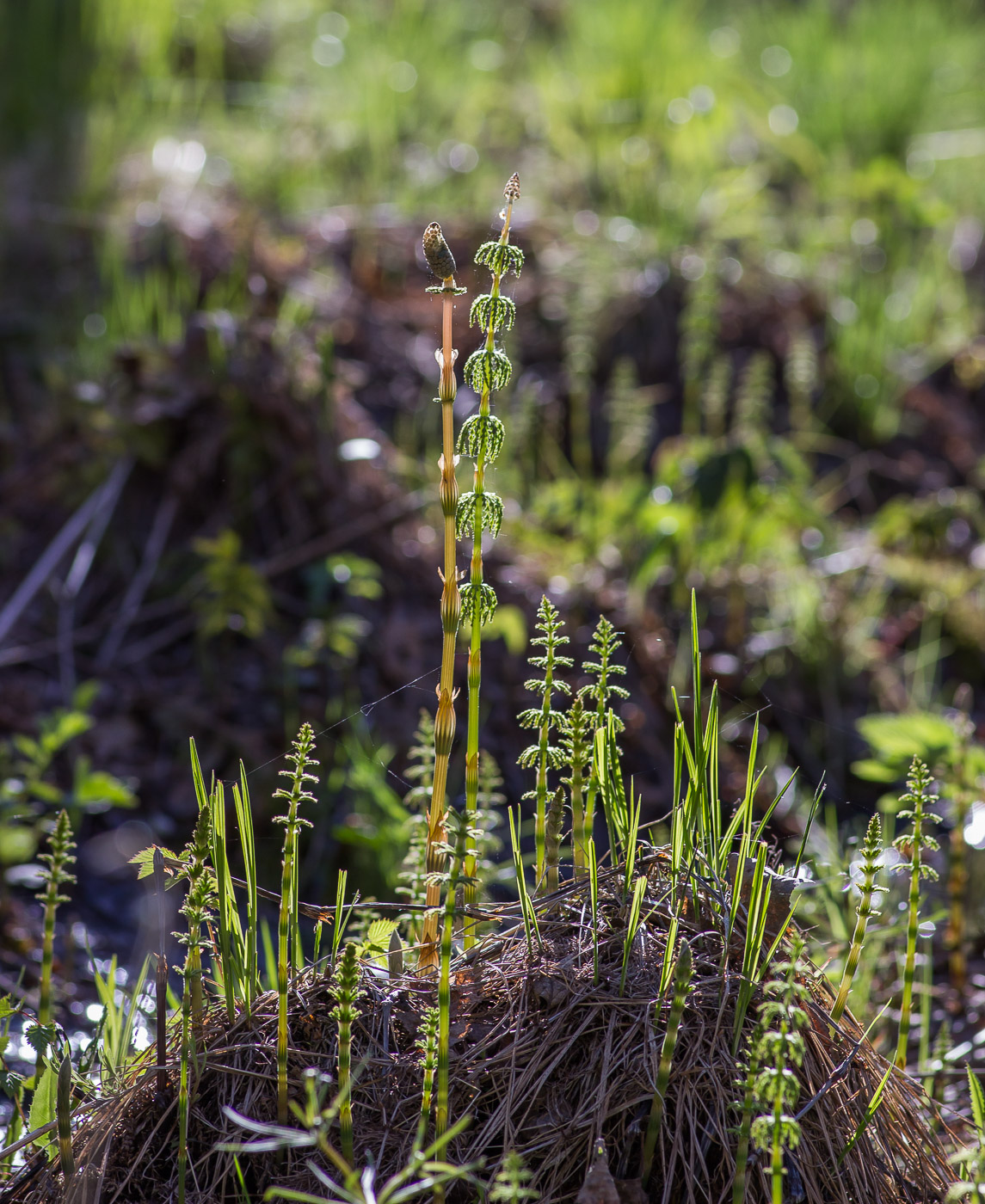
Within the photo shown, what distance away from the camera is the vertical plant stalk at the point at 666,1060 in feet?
3.37

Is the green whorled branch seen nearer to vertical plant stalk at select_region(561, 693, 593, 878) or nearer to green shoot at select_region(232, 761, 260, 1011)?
vertical plant stalk at select_region(561, 693, 593, 878)

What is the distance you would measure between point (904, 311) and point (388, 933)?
392 centimetres

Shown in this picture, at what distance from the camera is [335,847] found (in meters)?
2.44

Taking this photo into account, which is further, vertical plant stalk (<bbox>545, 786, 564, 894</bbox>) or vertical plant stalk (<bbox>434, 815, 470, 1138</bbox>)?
vertical plant stalk (<bbox>545, 786, 564, 894</bbox>)

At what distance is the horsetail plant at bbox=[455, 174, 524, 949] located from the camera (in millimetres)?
1181

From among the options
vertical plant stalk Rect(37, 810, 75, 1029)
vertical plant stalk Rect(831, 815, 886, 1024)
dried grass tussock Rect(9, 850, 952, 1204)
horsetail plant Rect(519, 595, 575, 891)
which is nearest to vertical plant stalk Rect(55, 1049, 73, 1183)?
dried grass tussock Rect(9, 850, 952, 1204)

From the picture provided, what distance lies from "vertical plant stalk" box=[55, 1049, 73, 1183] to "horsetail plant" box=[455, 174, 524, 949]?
0.44 m

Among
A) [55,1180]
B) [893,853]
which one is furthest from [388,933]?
[893,853]

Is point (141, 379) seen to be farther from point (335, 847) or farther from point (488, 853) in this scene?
point (488, 853)

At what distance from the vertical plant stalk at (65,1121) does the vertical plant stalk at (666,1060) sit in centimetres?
59

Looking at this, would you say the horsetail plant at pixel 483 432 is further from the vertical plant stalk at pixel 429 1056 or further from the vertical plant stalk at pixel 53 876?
the vertical plant stalk at pixel 53 876

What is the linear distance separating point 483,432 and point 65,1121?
0.84 m

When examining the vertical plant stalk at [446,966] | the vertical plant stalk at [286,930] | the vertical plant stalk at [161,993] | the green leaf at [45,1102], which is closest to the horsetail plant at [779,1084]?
the vertical plant stalk at [446,966]

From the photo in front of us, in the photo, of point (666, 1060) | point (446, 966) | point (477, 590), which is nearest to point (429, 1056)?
point (446, 966)
